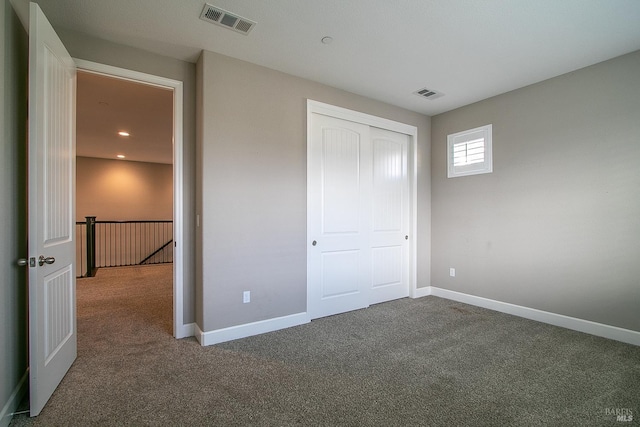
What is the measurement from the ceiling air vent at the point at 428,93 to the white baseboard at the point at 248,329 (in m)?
3.06

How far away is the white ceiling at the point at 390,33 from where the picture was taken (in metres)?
2.21

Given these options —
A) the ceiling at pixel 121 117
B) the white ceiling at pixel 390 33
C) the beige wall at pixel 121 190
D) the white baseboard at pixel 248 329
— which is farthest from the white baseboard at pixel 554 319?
the beige wall at pixel 121 190

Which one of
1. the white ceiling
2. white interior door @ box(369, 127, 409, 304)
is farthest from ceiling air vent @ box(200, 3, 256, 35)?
white interior door @ box(369, 127, 409, 304)

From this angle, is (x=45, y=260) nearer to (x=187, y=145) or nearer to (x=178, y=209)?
(x=178, y=209)

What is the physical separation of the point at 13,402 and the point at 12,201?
4.02 feet

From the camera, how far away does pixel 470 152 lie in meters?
4.14

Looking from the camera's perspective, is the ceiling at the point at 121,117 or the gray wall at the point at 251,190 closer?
the gray wall at the point at 251,190

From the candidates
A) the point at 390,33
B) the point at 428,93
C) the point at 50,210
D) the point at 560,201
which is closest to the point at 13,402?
the point at 50,210

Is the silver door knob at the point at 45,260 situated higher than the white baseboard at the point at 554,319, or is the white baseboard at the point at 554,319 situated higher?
the silver door knob at the point at 45,260

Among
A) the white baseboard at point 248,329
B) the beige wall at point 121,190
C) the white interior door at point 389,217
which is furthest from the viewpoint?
the beige wall at point 121,190

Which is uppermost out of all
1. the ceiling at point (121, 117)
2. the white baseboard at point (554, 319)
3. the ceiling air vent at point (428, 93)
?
the ceiling at point (121, 117)

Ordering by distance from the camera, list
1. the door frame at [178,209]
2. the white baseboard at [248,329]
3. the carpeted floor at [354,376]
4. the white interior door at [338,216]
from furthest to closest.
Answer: the white interior door at [338,216]
the door frame at [178,209]
the white baseboard at [248,329]
the carpeted floor at [354,376]

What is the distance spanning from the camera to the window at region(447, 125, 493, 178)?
3.94 metres

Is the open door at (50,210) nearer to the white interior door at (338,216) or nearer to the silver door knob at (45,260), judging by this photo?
the silver door knob at (45,260)
